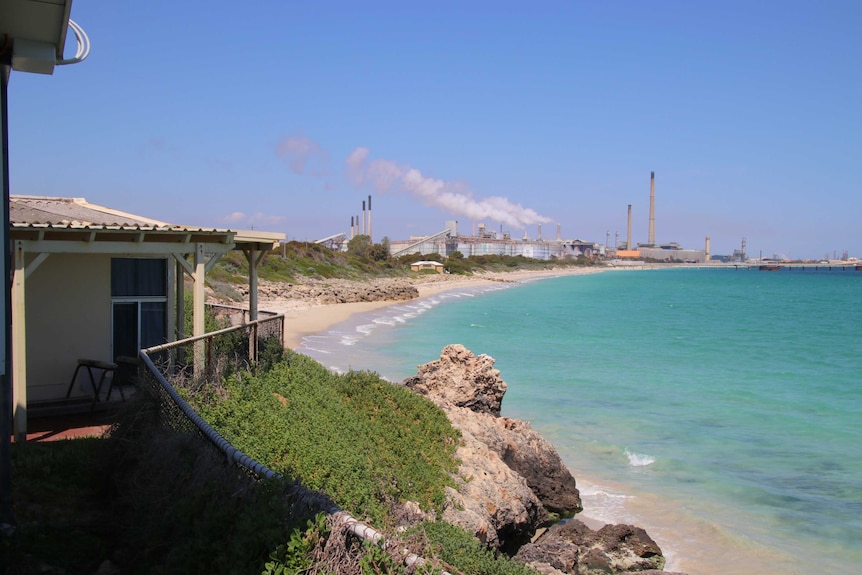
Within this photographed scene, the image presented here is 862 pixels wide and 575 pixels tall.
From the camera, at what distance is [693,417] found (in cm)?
2155

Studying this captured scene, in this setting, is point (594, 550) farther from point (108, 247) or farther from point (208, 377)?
point (108, 247)

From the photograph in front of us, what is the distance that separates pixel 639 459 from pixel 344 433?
28.7 feet

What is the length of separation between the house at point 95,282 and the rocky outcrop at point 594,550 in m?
6.20

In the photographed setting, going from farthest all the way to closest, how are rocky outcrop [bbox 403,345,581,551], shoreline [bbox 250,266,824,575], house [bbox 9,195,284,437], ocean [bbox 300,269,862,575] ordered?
ocean [bbox 300,269,862,575]
shoreline [bbox 250,266,824,575]
house [bbox 9,195,284,437]
rocky outcrop [bbox 403,345,581,551]

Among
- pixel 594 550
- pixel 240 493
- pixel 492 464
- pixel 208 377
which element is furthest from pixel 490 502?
pixel 240 493

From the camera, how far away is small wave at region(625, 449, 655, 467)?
15.9 meters

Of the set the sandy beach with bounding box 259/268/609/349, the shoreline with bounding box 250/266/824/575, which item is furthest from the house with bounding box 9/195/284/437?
the sandy beach with bounding box 259/268/609/349

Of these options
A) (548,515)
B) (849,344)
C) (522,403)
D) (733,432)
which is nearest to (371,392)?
(548,515)

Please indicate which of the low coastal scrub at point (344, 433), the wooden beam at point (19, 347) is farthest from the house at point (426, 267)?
the wooden beam at point (19, 347)

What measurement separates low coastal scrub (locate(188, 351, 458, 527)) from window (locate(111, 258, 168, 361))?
2187 mm

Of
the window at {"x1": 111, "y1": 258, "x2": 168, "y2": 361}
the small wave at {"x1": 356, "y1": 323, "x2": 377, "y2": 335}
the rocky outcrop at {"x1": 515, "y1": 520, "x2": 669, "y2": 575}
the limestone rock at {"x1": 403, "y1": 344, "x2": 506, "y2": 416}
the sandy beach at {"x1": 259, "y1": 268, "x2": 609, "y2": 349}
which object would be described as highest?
the window at {"x1": 111, "y1": 258, "x2": 168, "y2": 361}

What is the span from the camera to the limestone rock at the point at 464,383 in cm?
1556

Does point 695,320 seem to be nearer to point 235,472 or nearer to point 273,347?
point 273,347

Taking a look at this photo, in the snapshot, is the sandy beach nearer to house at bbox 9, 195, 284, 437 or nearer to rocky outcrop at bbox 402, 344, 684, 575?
house at bbox 9, 195, 284, 437
